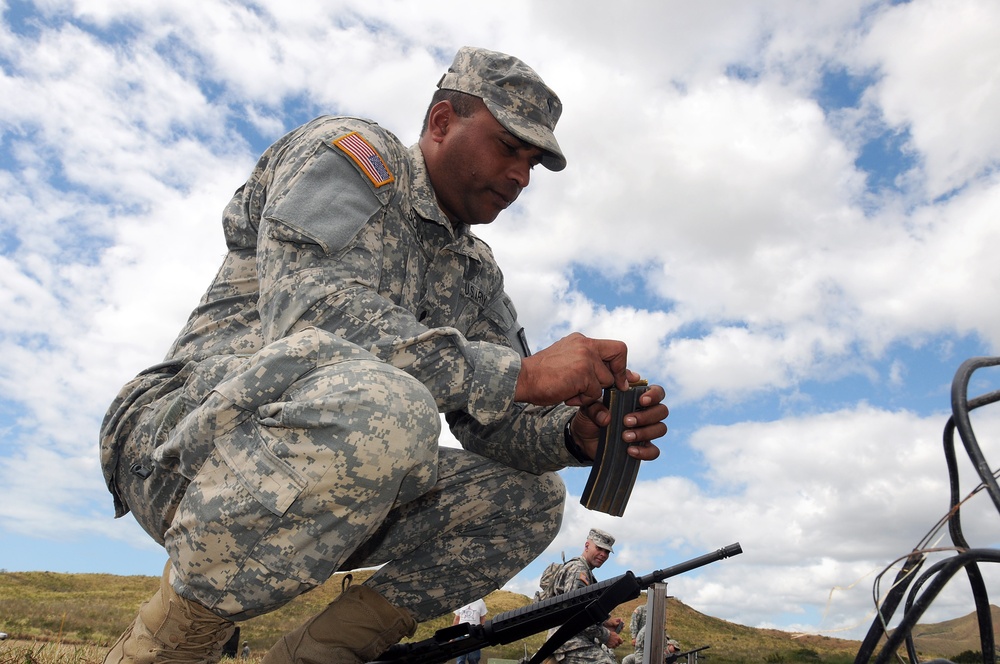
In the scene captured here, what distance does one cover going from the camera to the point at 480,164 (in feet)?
11.3

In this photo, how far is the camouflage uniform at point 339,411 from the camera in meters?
2.29

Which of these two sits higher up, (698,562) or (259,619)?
(259,619)

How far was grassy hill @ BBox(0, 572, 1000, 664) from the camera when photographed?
18359mm

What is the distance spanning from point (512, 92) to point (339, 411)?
1.82 metres

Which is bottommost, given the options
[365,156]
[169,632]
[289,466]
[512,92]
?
[169,632]

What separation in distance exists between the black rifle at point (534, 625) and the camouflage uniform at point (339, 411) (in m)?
0.22

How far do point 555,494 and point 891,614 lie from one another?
2.07m

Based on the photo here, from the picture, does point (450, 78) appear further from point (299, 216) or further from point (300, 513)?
point (300, 513)

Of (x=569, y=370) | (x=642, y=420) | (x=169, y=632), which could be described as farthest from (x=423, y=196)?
(x=169, y=632)

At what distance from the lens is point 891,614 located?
1.42 metres

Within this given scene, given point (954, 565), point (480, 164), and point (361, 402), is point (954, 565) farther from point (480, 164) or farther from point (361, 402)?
point (480, 164)

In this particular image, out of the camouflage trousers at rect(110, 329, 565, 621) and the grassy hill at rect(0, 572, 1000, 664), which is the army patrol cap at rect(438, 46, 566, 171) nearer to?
the camouflage trousers at rect(110, 329, 565, 621)

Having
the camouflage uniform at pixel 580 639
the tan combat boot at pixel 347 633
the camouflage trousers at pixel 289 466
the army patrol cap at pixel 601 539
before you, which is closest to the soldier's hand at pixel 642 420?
the camouflage trousers at pixel 289 466

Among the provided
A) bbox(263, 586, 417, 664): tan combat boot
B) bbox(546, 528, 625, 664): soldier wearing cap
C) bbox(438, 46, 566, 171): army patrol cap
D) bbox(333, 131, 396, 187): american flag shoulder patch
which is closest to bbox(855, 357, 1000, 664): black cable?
bbox(263, 586, 417, 664): tan combat boot
